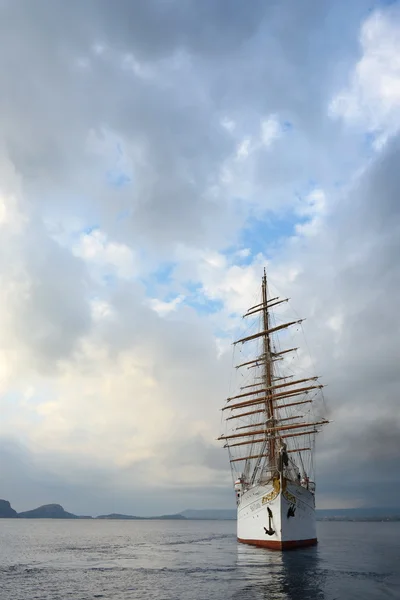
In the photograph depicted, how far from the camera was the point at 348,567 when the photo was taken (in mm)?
43438

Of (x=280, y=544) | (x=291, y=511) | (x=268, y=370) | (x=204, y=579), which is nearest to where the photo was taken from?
(x=204, y=579)

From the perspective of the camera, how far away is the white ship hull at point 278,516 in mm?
48469

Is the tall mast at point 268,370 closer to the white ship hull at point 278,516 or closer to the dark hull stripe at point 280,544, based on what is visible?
the white ship hull at point 278,516

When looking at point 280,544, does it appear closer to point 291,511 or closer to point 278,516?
point 278,516

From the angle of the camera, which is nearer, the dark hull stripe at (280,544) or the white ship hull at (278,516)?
the white ship hull at (278,516)

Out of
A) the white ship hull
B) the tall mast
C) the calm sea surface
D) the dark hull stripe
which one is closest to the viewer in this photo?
the calm sea surface

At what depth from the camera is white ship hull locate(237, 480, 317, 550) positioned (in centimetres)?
4847

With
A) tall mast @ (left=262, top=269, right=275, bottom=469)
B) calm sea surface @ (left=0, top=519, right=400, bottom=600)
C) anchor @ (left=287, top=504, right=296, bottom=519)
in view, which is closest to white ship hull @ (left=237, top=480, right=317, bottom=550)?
anchor @ (left=287, top=504, right=296, bottom=519)

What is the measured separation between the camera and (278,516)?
48562 millimetres

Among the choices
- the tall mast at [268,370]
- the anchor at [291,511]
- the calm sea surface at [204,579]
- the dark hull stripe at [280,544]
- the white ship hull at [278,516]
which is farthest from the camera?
the tall mast at [268,370]

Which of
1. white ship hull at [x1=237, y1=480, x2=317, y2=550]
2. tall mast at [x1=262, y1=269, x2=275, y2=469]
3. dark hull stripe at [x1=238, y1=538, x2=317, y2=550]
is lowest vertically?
dark hull stripe at [x1=238, y1=538, x2=317, y2=550]

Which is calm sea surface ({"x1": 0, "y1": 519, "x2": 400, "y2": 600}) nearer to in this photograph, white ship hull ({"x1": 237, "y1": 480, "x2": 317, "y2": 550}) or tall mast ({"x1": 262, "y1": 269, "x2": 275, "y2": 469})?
white ship hull ({"x1": 237, "y1": 480, "x2": 317, "y2": 550})

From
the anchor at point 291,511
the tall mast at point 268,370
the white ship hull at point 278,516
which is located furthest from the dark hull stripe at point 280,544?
the tall mast at point 268,370

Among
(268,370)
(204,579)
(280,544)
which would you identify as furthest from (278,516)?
(268,370)
